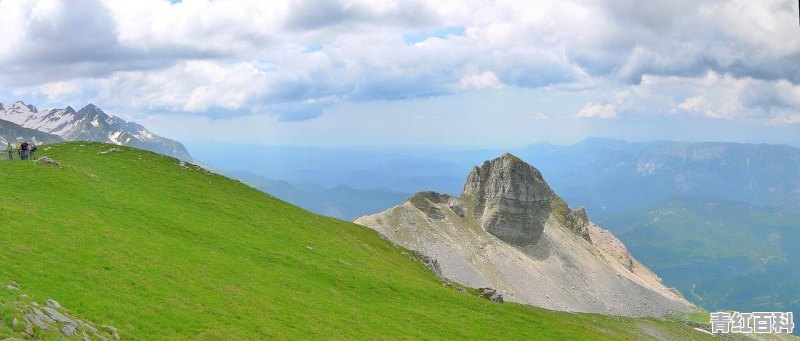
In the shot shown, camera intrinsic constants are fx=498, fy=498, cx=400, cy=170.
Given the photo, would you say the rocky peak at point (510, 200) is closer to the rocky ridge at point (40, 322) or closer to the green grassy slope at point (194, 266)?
the green grassy slope at point (194, 266)

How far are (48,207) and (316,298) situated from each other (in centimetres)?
2398

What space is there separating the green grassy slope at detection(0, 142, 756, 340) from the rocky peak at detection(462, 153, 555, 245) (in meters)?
95.2

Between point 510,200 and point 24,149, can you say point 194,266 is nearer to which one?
point 24,149

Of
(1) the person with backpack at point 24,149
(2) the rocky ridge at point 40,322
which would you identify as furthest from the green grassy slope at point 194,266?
(1) the person with backpack at point 24,149

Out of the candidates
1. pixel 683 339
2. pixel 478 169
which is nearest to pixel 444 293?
pixel 683 339

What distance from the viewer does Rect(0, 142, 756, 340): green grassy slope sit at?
29047mm

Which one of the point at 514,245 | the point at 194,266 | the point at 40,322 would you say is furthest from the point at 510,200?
the point at 40,322

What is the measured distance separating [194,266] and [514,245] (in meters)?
130

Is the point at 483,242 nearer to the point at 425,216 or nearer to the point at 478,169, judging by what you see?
the point at 425,216

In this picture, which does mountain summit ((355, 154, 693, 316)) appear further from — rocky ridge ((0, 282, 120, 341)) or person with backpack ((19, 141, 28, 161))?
rocky ridge ((0, 282, 120, 341))

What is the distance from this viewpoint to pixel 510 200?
160125 millimetres

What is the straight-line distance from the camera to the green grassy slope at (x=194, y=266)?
29047 mm

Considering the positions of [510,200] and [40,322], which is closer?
[40,322]

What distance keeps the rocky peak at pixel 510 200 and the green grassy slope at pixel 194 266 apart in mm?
95173
